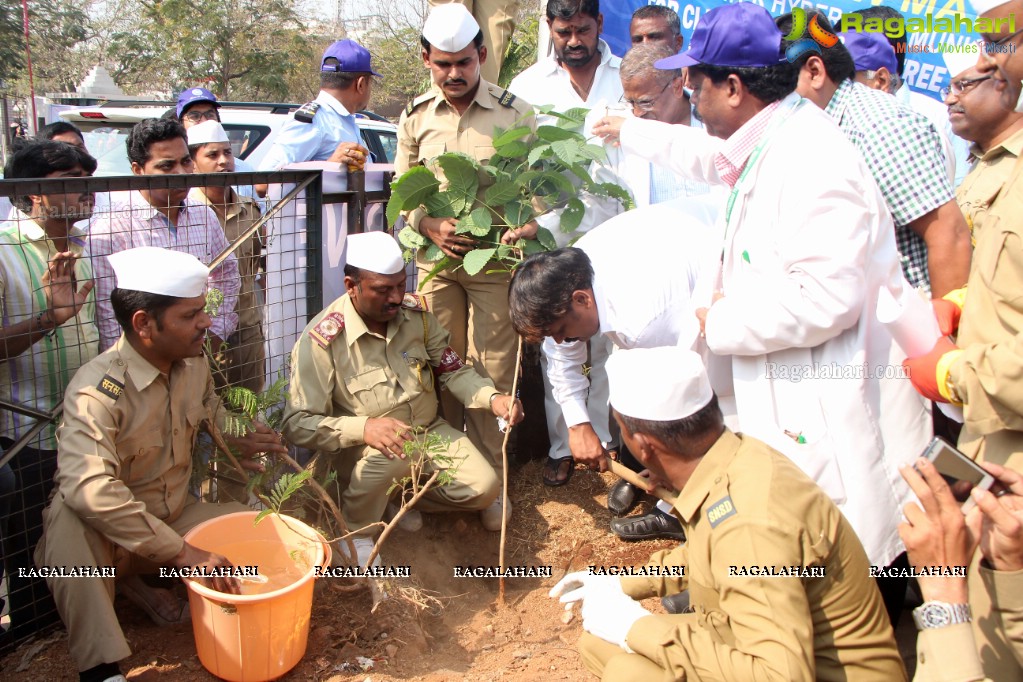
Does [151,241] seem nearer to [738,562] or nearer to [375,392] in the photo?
[375,392]

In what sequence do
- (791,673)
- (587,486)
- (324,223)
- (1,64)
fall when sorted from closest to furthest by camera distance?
(791,673) < (324,223) < (587,486) < (1,64)

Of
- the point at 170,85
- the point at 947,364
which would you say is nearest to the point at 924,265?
the point at 947,364

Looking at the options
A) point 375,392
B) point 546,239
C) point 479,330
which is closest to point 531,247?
point 546,239

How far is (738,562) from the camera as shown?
183 cm

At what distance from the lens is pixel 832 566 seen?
188cm

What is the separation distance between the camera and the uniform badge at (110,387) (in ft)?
9.03

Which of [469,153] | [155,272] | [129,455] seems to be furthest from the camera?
[469,153]

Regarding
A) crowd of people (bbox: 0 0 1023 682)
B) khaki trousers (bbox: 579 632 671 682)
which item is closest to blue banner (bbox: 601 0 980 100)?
crowd of people (bbox: 0 0 1023 682)

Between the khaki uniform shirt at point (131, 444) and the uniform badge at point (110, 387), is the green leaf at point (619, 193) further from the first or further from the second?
the uniform badge at point (110, 387)

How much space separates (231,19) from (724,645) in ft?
64.3

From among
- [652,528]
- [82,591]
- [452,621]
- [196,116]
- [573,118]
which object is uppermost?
[573,118]

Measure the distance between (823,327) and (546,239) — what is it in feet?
5.29

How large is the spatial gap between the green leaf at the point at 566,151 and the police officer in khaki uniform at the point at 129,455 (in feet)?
4.96

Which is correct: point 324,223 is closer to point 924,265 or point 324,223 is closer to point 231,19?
point 924,265
